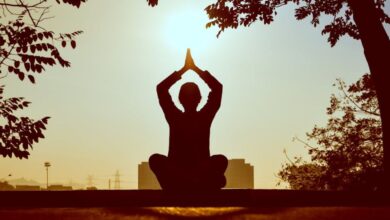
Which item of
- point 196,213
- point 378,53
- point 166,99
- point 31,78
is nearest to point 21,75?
point 31,78

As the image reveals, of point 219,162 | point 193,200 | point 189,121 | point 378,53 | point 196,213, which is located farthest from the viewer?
point 378,53

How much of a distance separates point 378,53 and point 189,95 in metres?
5.43

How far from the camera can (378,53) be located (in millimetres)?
9602

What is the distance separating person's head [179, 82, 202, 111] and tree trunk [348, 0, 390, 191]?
5.07m

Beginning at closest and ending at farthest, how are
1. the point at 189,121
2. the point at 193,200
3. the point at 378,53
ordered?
the point at 193,200
the point at 189,121
the point at 378,53

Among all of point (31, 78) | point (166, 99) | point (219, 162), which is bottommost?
point (219, 162)

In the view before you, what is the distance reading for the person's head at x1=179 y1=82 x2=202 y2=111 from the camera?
247 inches

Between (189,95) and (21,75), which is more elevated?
(21,75)

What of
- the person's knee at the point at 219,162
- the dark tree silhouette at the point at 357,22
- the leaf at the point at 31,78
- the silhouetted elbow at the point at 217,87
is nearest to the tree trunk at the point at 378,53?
the dark tree silhouette at the point at 357,22

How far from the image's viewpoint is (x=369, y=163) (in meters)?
22.0

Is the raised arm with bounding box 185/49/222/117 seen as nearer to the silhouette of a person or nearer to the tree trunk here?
the silhouette of a person

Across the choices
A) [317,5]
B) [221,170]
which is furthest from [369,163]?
[221,170]

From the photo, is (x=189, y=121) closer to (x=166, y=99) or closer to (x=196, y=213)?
(x=166, y=99)

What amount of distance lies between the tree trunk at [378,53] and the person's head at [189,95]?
507 cm
